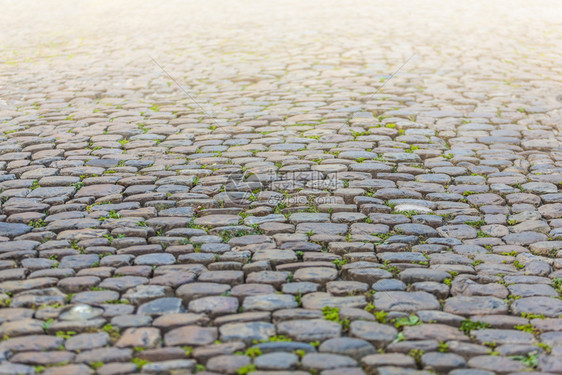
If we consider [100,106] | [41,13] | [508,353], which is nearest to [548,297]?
[508,353]

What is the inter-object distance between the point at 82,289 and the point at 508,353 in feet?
7.43

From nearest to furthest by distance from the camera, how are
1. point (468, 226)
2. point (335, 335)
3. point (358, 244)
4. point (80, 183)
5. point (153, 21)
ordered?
point (335, 335) → point (358, 244) → point (468, 226) → point (80, 183) → point (153, 21)

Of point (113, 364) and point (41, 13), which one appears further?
point (41, 13)

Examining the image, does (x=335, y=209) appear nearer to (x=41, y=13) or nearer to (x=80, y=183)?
(x=80, y=183)

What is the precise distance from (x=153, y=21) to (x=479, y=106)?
9.52 meters

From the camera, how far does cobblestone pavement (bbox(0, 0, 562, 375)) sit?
324 centimetres

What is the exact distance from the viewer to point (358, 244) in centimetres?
433

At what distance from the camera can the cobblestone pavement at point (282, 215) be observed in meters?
3.24

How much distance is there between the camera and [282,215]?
4855 mm

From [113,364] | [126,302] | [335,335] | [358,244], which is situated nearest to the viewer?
[113,364]

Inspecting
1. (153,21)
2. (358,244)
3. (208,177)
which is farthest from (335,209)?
(153,21)

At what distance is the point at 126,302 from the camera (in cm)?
360

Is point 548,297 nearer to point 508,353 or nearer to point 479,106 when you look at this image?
point 508,353

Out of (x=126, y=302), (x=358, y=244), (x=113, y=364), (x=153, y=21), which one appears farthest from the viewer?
(x=153, y=21)
